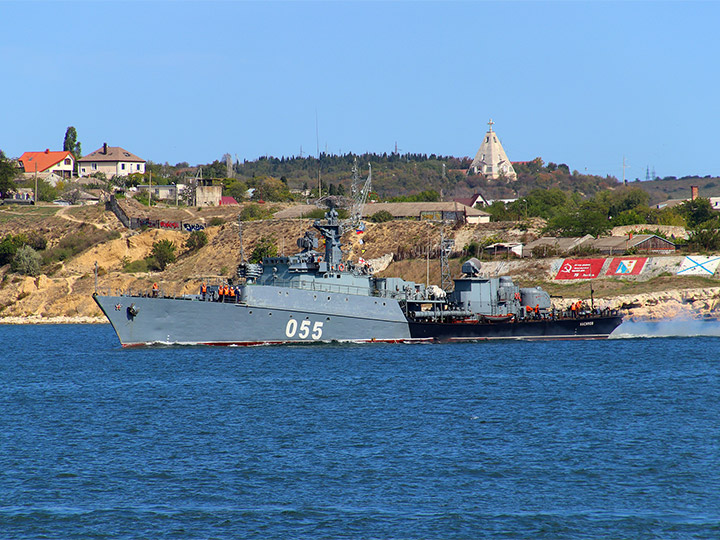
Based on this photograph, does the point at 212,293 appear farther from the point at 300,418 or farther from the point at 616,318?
the point at 616,318

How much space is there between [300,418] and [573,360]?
68.3 feet

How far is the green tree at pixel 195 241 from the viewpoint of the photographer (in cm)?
10262

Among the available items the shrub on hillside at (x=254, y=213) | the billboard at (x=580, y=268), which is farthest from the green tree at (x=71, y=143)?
the billboard at (x=580, y=268)

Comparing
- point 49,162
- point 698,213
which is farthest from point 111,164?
point 698,213

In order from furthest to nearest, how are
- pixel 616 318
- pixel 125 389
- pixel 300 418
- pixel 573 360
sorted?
1. pixel 616 318
2. pixel 573 360
3. pixel 125 389
4. pixel 300 418

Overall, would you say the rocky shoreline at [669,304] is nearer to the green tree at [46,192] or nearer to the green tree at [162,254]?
the green tree at [162,254]

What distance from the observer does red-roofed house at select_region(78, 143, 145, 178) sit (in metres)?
143

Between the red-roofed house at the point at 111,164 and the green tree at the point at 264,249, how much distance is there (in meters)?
49.7

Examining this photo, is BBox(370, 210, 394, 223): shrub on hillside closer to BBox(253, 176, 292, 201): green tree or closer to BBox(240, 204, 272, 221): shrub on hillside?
BBox(240, 204, 272, 221): shrub on hillside

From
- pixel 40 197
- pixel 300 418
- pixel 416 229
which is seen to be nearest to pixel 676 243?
pixel 416 229

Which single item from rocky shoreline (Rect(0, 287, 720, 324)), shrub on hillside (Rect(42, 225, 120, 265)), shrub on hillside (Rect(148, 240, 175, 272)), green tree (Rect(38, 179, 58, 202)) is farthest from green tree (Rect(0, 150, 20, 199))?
rocky shoreline (Rect(0, 287, 720, 324))

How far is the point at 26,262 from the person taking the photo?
92688 mm

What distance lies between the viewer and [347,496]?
20547 mm

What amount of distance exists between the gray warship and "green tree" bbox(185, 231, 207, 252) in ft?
170
